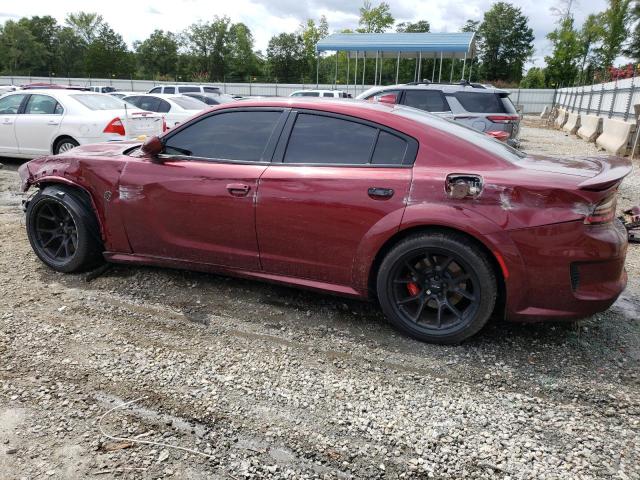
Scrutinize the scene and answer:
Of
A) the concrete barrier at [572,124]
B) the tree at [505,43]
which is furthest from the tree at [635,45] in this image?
the concrete barrier at [572,124]

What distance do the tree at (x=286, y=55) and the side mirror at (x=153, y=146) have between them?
68318 millimetres

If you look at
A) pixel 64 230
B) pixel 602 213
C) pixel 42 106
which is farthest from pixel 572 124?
pixel 64 230

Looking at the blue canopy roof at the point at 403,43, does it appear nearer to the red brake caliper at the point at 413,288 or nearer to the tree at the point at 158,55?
the red brake caliper at the point at 413,288

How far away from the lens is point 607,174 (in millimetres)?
3041

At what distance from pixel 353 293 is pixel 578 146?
15.8 m

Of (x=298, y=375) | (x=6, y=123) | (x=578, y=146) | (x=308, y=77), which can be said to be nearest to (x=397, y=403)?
(x=298, y=375)

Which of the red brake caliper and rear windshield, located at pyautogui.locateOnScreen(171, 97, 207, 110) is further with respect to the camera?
rear windshield, located at pyautogui.locateOnScreen(171, 97, 207, 110)

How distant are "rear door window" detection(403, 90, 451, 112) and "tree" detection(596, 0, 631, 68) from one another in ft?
160

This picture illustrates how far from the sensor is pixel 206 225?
3.68 m

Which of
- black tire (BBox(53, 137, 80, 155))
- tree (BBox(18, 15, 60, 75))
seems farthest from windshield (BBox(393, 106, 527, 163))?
tree (BBox(18, 15, 60, 75))

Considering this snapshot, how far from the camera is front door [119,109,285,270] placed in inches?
141

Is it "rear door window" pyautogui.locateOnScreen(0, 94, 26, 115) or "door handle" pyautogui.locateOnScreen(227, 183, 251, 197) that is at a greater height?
"rear door window" pyautogui.locateOnScreen(0, 94, 26, 115)

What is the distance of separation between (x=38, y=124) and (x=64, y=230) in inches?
229

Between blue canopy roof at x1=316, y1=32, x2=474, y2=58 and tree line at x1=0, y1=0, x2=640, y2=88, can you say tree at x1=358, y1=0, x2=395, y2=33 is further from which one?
blue canopy roof at x1=316, y1=32, x2=474, y2=58
